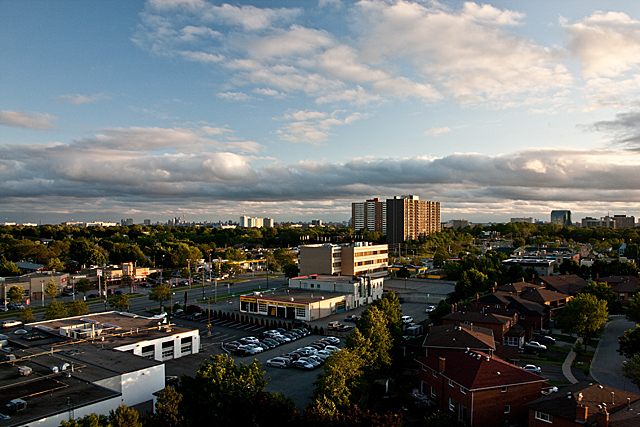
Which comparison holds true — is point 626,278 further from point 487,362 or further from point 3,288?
point 3,288

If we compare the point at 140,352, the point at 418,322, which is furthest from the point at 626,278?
the point at 140,352

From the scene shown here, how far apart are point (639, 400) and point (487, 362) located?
280 inches

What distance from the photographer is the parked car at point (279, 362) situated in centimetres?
3097

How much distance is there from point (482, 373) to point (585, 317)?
19525 millimetres

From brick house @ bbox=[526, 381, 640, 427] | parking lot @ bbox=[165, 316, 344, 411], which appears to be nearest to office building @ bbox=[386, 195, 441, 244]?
parking lot @ bbox=[165, 316, 344, 411]

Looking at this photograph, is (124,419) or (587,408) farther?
(587,408)

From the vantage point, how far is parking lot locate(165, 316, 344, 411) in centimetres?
2647

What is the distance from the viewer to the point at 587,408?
60.2 feet

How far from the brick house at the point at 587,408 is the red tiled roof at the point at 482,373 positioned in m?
2.40

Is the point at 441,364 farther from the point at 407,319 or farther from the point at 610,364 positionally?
the point at 407,319

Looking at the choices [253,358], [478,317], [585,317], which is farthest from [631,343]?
[253,358]

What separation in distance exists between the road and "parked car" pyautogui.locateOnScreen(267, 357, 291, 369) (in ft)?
74.0

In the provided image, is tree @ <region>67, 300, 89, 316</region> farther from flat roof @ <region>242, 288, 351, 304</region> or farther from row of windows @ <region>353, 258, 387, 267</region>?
row of windows @ <region>353, 258, 387, 267</region>

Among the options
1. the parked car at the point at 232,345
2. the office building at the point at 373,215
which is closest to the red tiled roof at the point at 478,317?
the parked car at the point at 232,345
